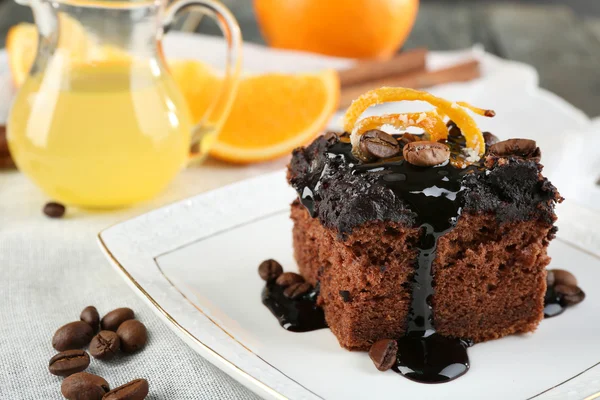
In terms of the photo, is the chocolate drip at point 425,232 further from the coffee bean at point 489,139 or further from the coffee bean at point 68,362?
the coffee bean at point 68,362

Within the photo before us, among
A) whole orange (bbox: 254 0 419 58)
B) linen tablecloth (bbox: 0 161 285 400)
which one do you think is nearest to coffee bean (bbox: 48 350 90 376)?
linen tablecloth (bbox: 0 161 285 400)

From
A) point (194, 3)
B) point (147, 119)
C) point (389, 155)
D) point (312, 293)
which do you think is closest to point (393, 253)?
point (389, 155)

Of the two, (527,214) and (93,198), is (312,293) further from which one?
(93,198)

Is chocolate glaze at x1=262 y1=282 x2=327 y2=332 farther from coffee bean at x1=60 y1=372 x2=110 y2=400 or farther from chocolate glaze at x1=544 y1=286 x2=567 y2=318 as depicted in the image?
chocolate glaze at x1=544 y1=286 x2=567 y2=318

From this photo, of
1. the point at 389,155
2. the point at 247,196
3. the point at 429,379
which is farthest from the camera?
the point at 247,196

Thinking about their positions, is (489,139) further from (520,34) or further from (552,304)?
(520,34)

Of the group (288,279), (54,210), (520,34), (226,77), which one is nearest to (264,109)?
(226,77)
